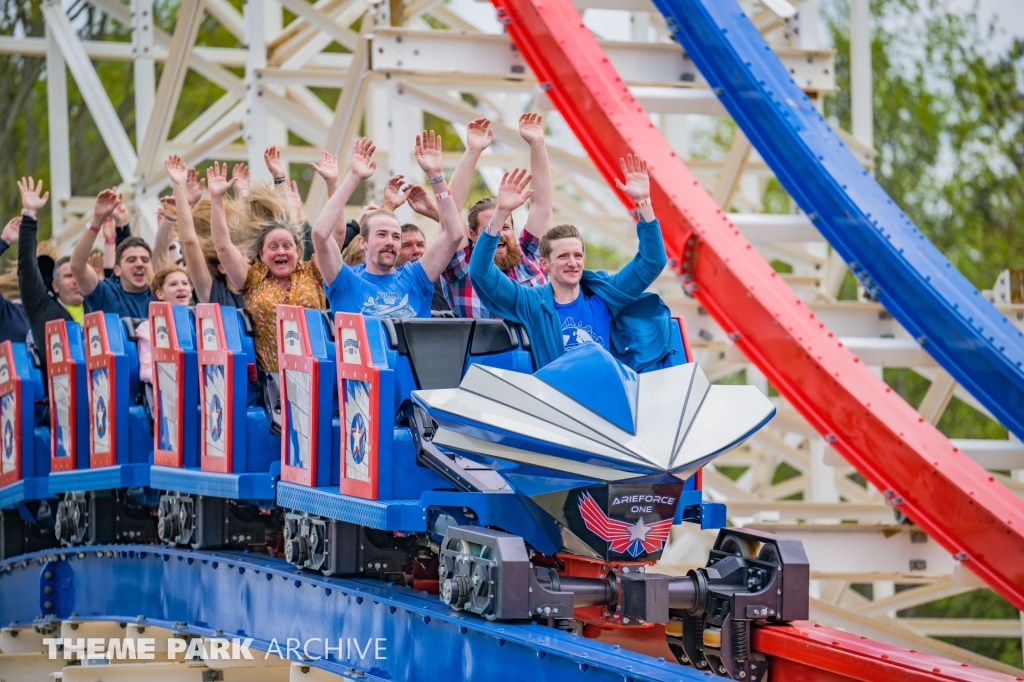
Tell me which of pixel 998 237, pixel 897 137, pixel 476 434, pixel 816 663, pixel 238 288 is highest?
pixel 897 137

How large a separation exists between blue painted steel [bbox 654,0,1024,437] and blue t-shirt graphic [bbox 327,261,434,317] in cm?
233

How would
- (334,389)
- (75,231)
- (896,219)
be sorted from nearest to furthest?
(334,389), (896,219), (75,231)

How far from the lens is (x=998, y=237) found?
23891 mm

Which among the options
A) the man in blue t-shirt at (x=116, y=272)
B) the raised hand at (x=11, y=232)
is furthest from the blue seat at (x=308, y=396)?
the raised hand at (x=11, y=232)

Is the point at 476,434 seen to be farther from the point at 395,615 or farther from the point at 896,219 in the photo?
the point at 896,219

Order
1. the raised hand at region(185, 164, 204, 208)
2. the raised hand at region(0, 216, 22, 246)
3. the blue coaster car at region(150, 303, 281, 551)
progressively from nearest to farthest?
1. the blue coaster car at region(150, 303, 281, 551)
2. the raised hand at region(185, 164, 204, 208)
3. the raised hand at region(0, 216, 22, 246)

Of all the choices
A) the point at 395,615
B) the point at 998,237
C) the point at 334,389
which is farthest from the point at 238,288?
the point at 998,237

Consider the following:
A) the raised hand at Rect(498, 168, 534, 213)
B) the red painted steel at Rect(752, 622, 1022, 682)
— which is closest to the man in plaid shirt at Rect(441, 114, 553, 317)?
the raised hand at Rect(498, 168, 534, 213)

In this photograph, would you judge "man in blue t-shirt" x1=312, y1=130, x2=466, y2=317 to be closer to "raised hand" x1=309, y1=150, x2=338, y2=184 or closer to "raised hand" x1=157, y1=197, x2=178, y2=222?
"raised hand" x1=309, y1=150, x2=338, y2=184

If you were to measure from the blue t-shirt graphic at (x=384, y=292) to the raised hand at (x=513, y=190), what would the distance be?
0.72m

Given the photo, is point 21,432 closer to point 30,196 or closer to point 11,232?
point 11,232

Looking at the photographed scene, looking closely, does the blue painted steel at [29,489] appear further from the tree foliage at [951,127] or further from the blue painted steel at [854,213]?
the tree foliage at [951,127]

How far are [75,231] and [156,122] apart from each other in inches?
52.3

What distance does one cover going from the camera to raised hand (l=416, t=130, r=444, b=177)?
482cm
